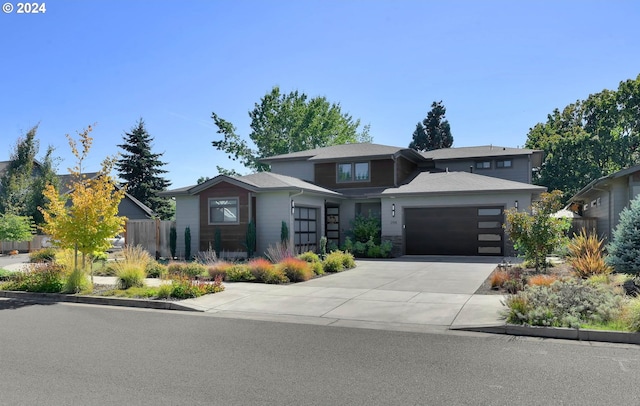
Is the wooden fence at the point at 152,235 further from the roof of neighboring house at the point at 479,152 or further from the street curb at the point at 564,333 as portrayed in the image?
the street curb at the point at 564,333

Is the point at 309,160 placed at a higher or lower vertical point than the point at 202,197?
higher

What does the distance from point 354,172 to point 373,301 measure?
15.5 meters

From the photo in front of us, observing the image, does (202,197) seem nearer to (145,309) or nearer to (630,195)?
(145,309)

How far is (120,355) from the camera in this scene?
6.36m

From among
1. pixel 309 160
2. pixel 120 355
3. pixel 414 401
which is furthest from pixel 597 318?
pixel 309 160

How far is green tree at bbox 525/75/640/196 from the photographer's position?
36500 millimetres

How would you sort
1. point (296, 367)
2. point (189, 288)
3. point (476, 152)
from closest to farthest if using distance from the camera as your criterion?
point (296, 367) < point (189, 288) < point (476, 152)

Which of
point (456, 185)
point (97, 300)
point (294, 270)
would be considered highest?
point (456, 185)

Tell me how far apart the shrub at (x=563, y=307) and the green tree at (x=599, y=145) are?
33.6m

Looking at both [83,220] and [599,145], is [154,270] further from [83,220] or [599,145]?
[599,145]

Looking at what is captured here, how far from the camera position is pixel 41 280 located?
41.1ft

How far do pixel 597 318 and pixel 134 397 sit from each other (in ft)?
23.4

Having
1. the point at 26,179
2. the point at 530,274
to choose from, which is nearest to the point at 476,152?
the point at 530,274

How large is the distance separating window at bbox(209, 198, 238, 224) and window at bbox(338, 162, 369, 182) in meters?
7.17
